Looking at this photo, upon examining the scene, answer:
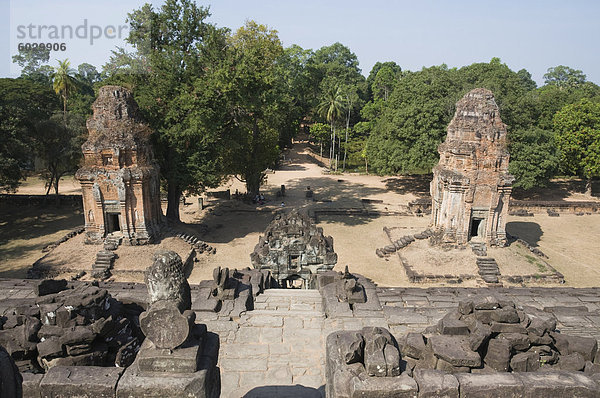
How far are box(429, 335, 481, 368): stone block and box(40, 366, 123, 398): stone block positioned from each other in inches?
212

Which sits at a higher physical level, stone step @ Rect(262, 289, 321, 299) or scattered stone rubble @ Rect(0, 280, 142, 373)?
scattered stone rubble @ Rect(0, 280, 142, 373)

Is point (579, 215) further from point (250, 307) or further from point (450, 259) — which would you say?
point (250, 307)

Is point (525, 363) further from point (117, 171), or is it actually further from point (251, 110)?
point (251, 110)

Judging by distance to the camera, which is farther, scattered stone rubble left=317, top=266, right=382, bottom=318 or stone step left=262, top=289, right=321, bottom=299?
stone step left=262, top=289, right=321, bottom=299

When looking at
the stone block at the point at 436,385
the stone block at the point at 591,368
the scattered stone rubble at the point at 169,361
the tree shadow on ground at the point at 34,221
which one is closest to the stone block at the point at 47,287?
the scattered stone rubble at the point at 169,361

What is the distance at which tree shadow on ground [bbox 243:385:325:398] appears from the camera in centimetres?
787

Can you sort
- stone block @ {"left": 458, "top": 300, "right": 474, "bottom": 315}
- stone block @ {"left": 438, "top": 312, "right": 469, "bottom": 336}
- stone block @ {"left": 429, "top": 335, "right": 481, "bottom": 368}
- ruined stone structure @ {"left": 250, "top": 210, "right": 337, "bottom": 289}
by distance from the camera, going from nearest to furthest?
1. stone block @ {"left": 429, "top": 335, "right": 481, "bottom": 368}
2. stone block @ {"left": 438, "top": 312, "right": 469, "bottom": 336}
3. stone block @ {"left": 458, "top": 300, "right": 474, "bottom": 315}
4. ruined stone structure @ {"left": 250, "top": 210, "right": 337, "bottom": 289}

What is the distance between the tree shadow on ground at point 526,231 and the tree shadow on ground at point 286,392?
71.4 ft

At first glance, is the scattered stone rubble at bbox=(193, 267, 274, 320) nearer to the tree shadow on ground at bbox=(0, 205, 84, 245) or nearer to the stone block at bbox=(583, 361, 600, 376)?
the stone block at bbox=(583, 361, 600, 376)

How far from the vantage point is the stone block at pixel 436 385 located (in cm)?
Result: 582

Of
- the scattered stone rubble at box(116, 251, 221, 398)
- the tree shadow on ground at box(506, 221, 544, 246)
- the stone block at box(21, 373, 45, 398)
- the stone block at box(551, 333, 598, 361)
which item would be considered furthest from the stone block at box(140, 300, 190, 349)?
the tree shadow on ground at box(506, 221, 544, 246)

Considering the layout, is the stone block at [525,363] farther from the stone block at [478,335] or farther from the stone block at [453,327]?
the stone block at [453,327]

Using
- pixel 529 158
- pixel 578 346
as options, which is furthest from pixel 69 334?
pixel 529 158

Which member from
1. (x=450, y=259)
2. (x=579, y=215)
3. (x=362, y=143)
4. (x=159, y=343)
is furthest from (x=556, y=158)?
(x=159, y=343)
